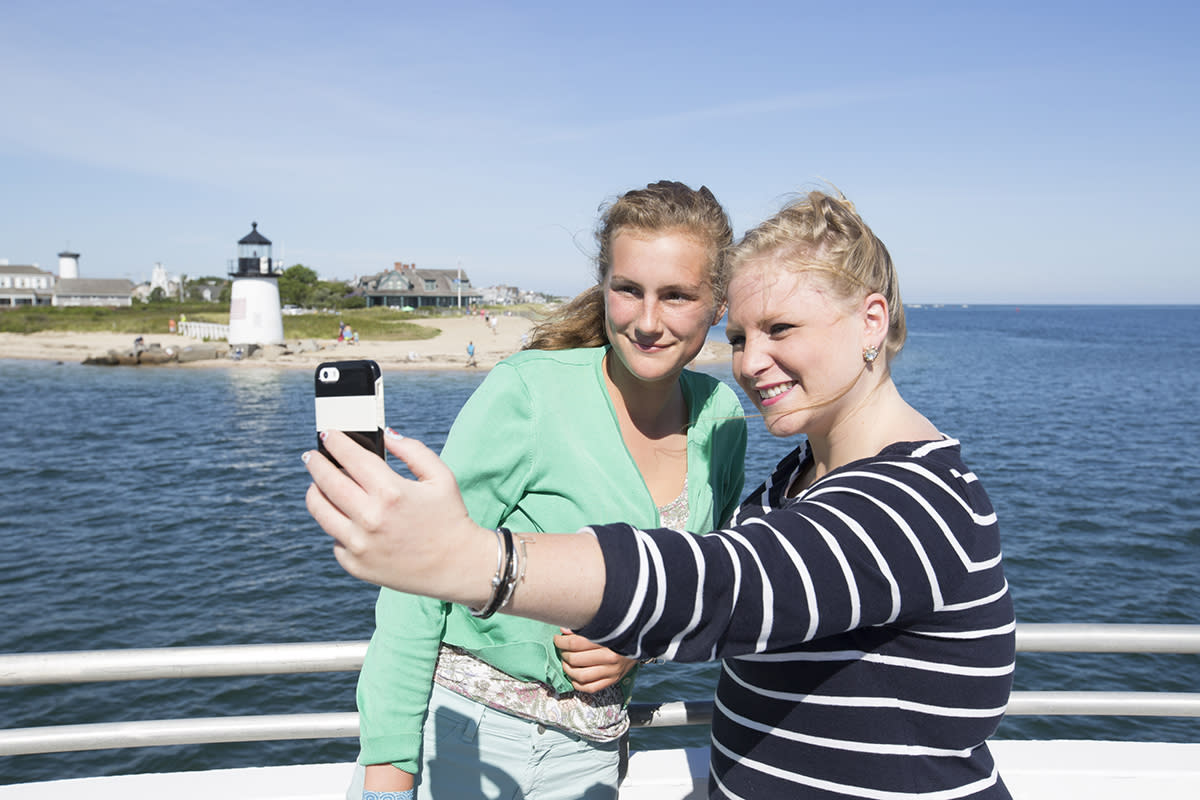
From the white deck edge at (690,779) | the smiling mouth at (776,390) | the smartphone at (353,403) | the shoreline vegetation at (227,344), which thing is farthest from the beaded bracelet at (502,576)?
the shoreline vegetation at (227,344)

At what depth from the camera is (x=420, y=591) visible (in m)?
0.98

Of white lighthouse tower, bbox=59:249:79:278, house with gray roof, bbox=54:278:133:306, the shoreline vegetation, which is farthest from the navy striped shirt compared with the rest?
white lighthouse tower, bbox=59:249:79:278

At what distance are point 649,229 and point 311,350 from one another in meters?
52.2

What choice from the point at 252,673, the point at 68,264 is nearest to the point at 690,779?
the point at 252,673

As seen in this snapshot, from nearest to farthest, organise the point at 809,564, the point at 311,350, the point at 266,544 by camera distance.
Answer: the point at 809,564, the point at 266,544, the point at 311,350

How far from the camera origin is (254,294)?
160 feet

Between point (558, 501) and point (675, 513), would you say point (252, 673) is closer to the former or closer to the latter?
point (558, 501)

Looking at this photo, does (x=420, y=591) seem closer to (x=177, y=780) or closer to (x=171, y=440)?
(x=177, y=780)

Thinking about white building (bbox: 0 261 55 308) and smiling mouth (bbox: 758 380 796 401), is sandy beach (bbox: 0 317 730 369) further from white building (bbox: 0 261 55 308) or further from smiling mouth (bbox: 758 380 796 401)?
white building (bbox: 0 261 55 308)

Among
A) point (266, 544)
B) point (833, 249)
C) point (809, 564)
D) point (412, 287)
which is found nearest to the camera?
point (809, 564)

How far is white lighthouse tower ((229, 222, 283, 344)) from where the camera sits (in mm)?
48719

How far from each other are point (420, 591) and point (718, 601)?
382 millimetres

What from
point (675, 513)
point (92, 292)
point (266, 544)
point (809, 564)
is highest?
point (92, 292)

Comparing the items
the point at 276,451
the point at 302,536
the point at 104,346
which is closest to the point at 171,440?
the point at 276,451
